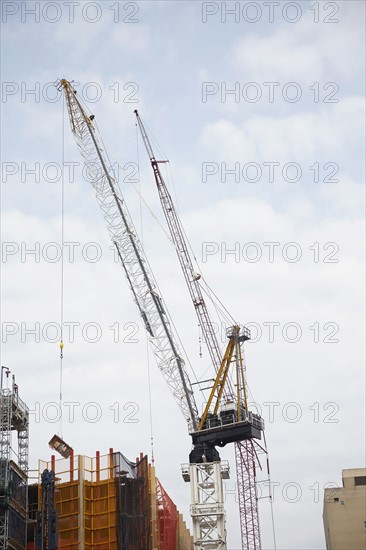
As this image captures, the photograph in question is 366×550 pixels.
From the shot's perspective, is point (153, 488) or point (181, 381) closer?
point (153, 488)

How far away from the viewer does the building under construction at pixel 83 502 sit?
98312 millimetres

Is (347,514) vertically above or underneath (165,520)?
above

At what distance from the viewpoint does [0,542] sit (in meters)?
94.8

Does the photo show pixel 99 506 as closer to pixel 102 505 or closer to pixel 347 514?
pixel 102 505

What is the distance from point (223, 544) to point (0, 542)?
3058 cm

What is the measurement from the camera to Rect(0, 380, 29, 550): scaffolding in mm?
96938

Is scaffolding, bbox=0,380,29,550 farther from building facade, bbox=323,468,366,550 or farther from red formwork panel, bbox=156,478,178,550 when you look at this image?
building facade, bbox=323,468,366,550

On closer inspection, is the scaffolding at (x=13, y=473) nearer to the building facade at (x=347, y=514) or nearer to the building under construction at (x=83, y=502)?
the building under construction at (x=83, y=502)

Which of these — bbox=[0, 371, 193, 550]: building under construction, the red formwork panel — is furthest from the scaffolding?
the red formwork panel

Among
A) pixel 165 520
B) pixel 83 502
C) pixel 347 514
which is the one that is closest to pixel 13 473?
pixel 83 502

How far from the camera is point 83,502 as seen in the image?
329ft

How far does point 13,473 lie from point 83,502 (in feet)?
30.7

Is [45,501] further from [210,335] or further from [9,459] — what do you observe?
[210,335]

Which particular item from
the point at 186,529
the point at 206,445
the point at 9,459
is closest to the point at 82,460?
the point at 9,459
